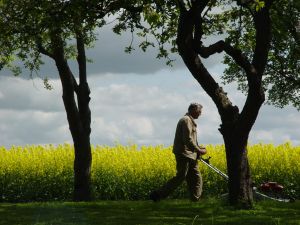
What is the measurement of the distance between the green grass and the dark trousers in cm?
37

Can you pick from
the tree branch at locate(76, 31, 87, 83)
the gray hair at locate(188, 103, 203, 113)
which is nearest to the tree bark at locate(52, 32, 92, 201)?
the tree branch at locate(76, 31, 87, 83)

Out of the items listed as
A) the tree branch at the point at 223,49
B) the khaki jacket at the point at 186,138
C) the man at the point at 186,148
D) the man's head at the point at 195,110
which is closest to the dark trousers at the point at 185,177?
the man at the point at 186,148

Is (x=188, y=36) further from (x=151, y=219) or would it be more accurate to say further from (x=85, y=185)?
(x=85, y=185)

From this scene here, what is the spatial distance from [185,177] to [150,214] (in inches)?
91.4

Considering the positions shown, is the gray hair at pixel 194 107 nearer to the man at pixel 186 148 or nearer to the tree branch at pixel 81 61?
the man at pixel 186 148

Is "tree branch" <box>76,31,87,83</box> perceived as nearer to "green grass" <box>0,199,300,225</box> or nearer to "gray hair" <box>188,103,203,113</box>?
"green grass" <box>0,199,300,225</box>

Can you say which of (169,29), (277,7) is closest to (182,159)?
(169,29)

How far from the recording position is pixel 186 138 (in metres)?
16.6

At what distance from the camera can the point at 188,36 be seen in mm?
15359

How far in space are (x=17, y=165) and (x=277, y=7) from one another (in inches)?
407

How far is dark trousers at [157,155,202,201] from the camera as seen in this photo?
16875mm

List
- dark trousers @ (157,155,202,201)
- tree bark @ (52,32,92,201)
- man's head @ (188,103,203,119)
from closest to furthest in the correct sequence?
man's head @ (188,103,203,119), dark trousers @ (157,155,202,201), tree bark @ (52,32,92,201)

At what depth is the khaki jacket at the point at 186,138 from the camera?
1664cm

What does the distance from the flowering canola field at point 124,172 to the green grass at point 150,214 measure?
13.5ft
